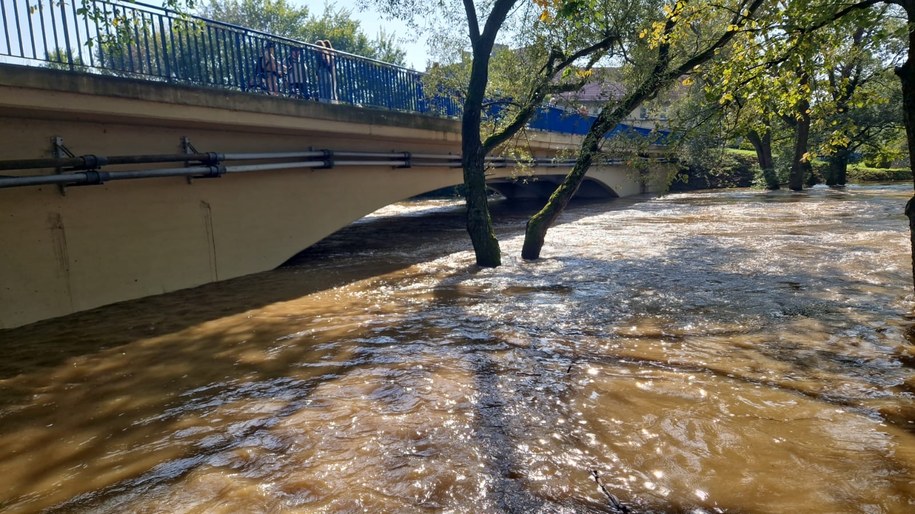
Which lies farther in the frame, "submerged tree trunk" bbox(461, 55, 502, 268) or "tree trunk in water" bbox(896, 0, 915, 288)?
"submerged tree trunk" bbox(461, 55, 502, 268)

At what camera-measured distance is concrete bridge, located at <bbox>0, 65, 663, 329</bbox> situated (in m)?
6.29

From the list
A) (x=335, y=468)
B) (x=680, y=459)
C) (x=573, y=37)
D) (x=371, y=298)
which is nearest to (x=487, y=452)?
(x=335, y=468)

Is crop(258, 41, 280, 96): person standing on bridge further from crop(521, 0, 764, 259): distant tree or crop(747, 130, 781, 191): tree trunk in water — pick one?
crop(747, 130, 781, 191): tree trunk in water

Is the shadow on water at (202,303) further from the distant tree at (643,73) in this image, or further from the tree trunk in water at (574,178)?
the distant tree at (643,73)

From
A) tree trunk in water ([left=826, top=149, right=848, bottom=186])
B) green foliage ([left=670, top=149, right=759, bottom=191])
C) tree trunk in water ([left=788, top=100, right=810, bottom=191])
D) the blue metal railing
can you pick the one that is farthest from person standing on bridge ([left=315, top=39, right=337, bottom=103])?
tree trunk in water ([left=826, top=149, right=848, bottom=186])

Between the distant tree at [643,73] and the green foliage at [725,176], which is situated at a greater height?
the distant tree at [643,73]

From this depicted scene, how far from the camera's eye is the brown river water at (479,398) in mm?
2656

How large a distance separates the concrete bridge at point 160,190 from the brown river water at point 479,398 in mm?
548

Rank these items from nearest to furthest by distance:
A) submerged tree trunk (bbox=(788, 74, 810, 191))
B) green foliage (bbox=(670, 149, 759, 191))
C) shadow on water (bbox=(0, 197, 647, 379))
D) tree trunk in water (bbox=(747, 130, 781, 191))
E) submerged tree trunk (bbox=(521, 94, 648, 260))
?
shadow on water (bbox=(0, 197, 647, 379)) < submerged tree trunk (bbox=(521, 94, 648, 260)) < submerged tree trunk (bbox=(788, 74, 810, 191)) < tree trunk in water (bbox=(747, 130, 781, 191)) < green foliage (bbox=(670, 149, 759, 191))

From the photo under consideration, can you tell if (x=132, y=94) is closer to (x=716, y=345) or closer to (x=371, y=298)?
(x=371, y=298)

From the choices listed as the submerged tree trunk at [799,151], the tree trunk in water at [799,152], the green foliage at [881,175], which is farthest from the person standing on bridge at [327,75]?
the green foliage at [881,175]

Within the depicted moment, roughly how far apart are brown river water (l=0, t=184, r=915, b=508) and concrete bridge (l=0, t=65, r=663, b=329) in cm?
55

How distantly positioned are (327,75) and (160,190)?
3.76 metres

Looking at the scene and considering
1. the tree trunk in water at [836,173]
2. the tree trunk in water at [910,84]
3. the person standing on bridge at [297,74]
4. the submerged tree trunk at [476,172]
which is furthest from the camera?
the tree trunk in water at [836,173]
